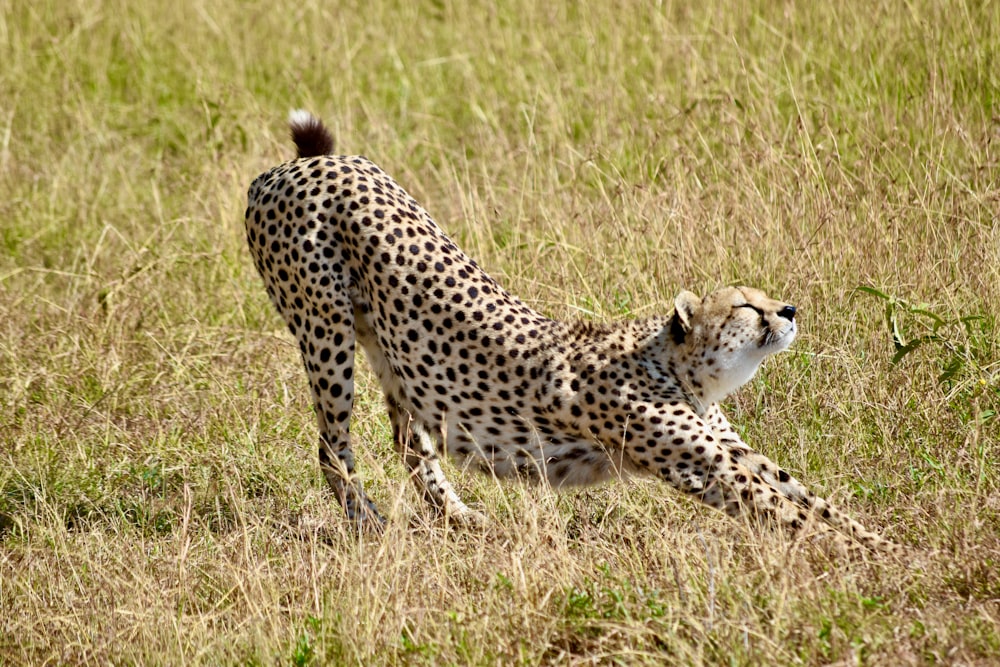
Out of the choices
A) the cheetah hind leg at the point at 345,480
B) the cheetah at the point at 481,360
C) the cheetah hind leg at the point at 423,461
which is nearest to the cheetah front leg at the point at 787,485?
the cheetah at the point at 481,360

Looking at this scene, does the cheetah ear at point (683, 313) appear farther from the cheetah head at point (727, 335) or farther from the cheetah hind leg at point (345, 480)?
the cheetah hind leg at point (345, 480)

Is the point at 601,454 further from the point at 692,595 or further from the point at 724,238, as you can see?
the point at 724,238

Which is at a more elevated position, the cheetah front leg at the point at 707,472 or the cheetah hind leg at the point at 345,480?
the cheetah front leg at the point at 707,472

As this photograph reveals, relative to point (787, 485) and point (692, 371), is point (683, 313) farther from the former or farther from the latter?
point (787, 485)

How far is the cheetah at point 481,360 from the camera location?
3.86m

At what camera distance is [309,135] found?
461 cm

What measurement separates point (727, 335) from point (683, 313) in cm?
15

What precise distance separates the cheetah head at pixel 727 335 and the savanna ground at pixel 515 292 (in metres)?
0.37

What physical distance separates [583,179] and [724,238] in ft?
3.50

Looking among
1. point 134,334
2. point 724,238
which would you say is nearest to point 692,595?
point 724,238

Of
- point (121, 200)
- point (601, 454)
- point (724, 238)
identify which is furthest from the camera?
point (121, 200)

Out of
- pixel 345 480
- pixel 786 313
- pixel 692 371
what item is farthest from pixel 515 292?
pixel 786 313

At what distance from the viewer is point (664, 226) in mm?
5113

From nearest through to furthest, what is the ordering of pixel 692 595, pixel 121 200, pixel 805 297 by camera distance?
pixel 692 595
pixel 805 297
pixel 121 200
